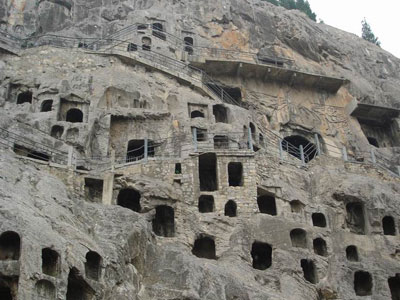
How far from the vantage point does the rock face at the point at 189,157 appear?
18672 mm

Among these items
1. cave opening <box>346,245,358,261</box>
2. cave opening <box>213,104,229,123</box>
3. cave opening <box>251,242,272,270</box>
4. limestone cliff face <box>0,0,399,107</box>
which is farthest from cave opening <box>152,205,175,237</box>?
limestone cliff face <box>0,0,399,107</box>

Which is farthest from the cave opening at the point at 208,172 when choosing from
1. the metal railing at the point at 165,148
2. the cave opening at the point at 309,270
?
the cave opening at the point at 309,270

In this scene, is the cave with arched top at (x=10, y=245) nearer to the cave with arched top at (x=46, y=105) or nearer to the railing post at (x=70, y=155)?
the railing post at (x=70, y=155)

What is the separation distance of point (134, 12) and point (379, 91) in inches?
667

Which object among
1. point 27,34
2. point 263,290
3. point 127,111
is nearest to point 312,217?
point 263,290

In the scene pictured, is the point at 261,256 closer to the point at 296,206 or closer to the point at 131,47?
the point at 296,206

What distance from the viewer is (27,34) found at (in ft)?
117

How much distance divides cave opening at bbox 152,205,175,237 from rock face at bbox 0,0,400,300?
82 mm

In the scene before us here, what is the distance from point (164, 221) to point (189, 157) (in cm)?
304

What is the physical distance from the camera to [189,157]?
25531mm

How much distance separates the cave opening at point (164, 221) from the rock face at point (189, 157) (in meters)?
0.08

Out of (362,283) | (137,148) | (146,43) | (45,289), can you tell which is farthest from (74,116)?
(362,283)

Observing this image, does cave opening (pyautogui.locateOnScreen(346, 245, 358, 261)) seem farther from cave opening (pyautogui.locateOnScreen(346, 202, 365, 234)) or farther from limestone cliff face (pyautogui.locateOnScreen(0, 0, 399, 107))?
limestone cliff face (pyautogui.locateOnScreen(0, 0, 399, 107))

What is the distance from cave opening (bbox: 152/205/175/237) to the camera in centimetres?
2388
